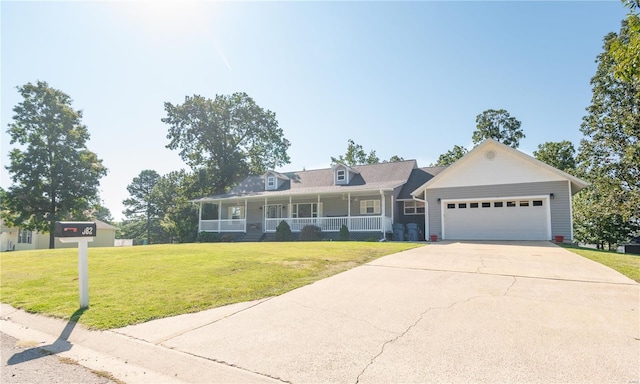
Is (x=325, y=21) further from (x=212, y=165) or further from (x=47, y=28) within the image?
(x=212, y=165)

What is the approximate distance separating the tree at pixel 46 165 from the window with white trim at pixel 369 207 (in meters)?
27.1

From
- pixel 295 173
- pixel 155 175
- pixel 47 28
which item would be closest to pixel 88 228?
pixel 47 28

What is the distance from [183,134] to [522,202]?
33.8 m

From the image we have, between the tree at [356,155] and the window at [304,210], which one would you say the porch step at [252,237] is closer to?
the window at [304,210]

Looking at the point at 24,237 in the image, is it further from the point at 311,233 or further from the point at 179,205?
the point at 311,233

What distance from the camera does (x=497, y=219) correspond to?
17.8 m

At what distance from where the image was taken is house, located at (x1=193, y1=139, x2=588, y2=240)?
666 inches

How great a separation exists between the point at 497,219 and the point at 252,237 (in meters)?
15.3

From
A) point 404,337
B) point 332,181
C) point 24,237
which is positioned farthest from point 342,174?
point 24,237

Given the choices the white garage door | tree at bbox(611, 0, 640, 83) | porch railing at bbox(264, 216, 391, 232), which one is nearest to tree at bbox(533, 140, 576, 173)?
the white garage door

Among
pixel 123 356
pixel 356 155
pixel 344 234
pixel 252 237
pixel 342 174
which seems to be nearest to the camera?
pixel 123 356

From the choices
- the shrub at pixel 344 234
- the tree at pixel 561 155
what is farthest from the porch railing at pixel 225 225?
the tree at pixel 561 155

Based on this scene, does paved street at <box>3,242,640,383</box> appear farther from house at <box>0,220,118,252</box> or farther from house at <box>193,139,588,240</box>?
house at <box>0,220,118,252</box>

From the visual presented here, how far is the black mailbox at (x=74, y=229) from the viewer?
518cm
